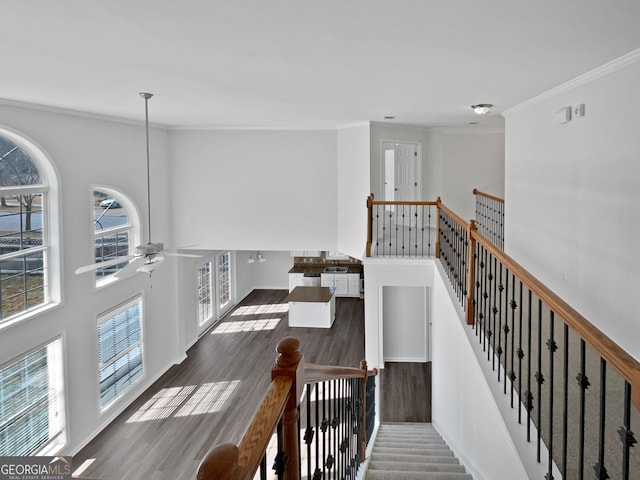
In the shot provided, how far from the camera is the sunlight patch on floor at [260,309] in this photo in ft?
49.8

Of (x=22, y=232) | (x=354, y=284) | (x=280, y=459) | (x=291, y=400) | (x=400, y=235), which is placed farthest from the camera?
(x=354, y=284)

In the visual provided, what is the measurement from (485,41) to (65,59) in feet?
11.7

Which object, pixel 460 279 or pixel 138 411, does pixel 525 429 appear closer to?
pixel 460 279

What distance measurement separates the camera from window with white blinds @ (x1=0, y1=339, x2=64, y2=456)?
6312 mm

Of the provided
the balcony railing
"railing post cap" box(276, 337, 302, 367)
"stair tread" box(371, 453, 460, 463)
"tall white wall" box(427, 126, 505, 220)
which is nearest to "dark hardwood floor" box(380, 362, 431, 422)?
"stair tread" box(371, 453, 460, 463)

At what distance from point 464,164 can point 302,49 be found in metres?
7.43

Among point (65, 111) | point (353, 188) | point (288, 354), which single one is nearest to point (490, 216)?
point (353, 188)

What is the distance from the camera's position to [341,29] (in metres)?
3.37

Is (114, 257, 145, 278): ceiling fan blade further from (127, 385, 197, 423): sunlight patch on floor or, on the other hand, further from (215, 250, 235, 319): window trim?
(215, 250, 235, 319): window trim

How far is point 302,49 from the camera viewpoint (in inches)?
153

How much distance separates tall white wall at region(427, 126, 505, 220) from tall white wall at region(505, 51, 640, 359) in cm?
350

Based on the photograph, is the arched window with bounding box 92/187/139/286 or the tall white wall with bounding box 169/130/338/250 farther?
the tall white wall with bounding box 169/130/338/250

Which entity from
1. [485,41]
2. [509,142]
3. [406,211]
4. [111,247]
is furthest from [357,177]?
[485,41]

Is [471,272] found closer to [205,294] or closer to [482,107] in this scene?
[482,107]
